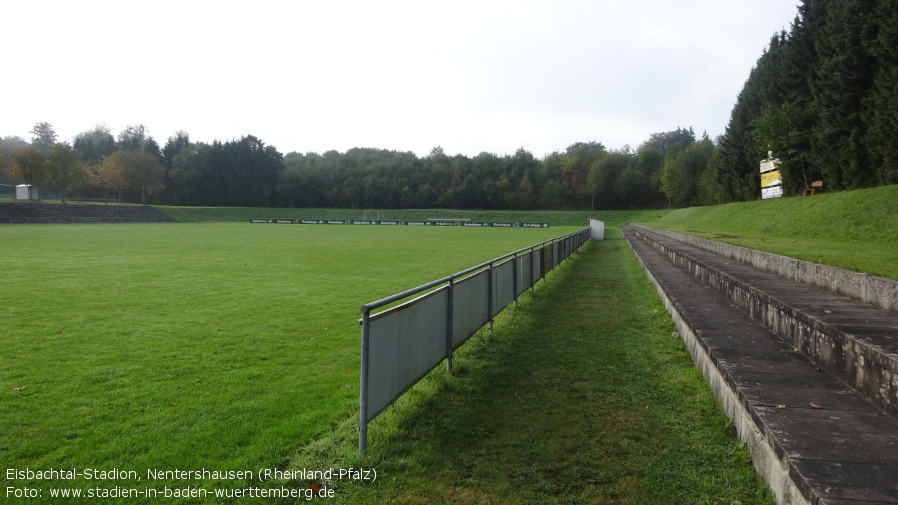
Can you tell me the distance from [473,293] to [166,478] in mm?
3820

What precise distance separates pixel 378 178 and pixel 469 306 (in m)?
95.4

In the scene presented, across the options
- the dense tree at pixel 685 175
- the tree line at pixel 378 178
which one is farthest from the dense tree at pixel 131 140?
the dense tree at pixel 685 175

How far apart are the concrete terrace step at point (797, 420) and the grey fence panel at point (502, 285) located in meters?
2.70

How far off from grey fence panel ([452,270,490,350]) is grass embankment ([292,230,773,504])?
0.34 m

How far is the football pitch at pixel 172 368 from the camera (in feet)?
12.2

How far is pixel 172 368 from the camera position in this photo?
565 centimetres

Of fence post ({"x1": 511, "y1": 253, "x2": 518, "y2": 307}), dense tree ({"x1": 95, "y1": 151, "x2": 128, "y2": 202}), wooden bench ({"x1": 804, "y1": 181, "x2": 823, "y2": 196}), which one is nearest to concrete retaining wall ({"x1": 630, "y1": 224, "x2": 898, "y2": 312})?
fence post ({"x1": 511, "y1": 253, "x2": 518, "y2": 307})

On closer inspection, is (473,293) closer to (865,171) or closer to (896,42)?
(896,42)

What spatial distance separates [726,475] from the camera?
3.24 metres

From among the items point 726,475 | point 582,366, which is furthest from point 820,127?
point 726,475

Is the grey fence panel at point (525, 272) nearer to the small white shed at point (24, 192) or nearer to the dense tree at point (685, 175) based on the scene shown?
the dense tree at point (685, 175)

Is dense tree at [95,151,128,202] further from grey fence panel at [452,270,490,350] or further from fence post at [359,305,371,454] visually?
fence post at [359,305,371,454]

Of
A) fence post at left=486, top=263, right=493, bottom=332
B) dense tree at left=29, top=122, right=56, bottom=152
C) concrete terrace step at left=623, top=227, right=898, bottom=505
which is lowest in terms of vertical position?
concrete terrace step at left=623, top=227, right=898, bottom=505

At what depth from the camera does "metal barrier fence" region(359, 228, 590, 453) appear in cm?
359
